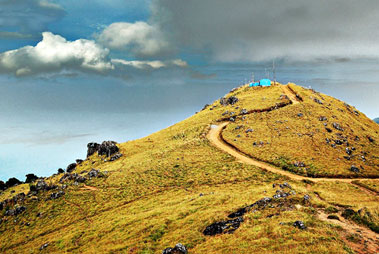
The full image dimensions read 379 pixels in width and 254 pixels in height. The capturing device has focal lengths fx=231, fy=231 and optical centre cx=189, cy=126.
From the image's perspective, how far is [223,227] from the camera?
34.8 meters

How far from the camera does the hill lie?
3197 centimetres

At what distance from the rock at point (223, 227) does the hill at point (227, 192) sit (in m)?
0.19

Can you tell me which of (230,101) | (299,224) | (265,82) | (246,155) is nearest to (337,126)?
(246,155)

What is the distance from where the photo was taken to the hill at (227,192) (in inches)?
1259

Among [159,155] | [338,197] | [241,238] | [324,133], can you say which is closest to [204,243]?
[241,238]

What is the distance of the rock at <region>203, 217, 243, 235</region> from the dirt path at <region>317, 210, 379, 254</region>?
13.3 metres

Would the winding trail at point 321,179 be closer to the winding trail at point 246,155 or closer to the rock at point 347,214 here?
the winding trail at point 246,155

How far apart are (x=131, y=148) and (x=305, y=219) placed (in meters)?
95.3

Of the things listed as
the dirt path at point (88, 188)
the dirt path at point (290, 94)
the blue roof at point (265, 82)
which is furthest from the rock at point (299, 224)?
the blue roof at point (265, 82)

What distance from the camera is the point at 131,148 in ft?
381

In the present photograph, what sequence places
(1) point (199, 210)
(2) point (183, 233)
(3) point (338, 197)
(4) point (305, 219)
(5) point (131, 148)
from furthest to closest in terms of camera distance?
(5) point (131, 148) < (3) point (338, 197) < (1) point (199, 210) < (2) point (183, 233) < (4) point (305, 219)

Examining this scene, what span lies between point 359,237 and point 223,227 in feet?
55.7

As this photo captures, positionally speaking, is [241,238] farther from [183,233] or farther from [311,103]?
[311,103]

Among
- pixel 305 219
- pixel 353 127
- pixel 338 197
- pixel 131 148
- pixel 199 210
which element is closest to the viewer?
pixel 305 219
